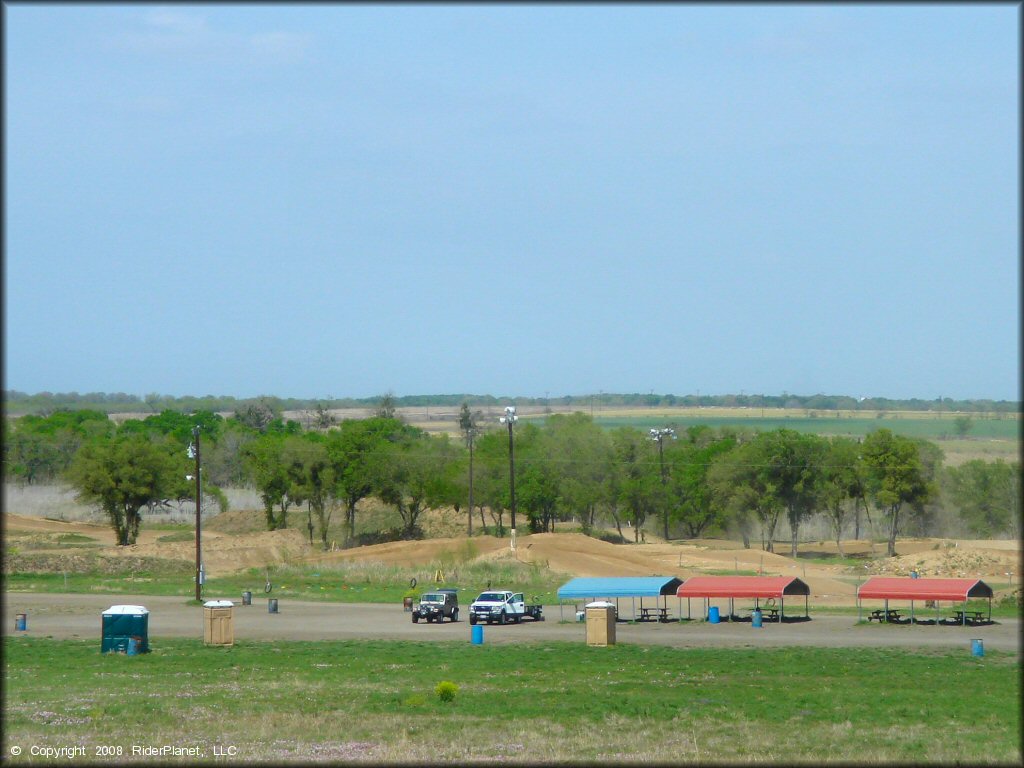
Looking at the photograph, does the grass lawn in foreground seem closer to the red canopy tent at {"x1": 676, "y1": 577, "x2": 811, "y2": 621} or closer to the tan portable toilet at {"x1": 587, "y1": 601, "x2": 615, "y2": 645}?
the tan portable toilet at {"x1": 587, "y1": 601, "x2": 615, "y2": 645}

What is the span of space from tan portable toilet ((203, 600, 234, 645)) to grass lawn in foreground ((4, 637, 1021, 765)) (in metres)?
0.60

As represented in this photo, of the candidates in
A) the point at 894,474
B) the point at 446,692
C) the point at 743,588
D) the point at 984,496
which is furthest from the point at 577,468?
the point at 446,692

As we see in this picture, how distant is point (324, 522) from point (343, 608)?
5213 centimetres

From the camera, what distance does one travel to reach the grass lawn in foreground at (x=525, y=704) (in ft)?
63.2

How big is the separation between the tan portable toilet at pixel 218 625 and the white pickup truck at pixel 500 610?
36.9 ft

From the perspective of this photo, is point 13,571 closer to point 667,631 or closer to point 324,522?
point 324,522

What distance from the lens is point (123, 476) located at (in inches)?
3506

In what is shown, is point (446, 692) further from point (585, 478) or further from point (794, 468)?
point (585, 478)

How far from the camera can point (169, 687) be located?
2781 cm

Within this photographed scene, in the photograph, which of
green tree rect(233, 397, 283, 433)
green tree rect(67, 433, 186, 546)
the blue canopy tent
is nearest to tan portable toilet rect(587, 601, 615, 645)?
the blue canopy tent

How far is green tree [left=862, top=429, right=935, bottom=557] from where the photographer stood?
295ft

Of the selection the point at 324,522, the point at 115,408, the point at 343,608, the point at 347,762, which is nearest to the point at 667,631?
the point at 343,608

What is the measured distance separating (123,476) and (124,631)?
56.1m

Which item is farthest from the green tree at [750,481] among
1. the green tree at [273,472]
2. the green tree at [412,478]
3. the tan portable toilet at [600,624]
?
the tan portable toilet at [600,624]
